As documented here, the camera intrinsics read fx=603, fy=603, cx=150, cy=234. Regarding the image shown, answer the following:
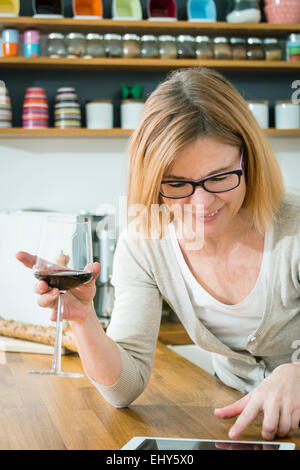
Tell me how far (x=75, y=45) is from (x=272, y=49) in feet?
3.10

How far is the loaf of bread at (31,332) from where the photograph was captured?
5.17 ft

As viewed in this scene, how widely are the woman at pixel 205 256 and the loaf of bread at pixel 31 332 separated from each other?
0.37 m

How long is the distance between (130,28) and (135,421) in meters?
2.22

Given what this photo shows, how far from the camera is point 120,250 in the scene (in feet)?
4.37

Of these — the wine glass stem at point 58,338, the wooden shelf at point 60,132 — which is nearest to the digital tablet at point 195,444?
the wine glass stem at point 58,338

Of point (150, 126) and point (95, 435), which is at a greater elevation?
point (150, 126)

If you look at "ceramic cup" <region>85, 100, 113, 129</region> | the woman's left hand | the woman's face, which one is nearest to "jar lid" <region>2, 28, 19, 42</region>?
"ceramic cup" <region>85, 100, 113, 129</region>

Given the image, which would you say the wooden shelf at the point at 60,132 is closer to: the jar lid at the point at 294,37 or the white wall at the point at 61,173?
the white wall at the point at 61,173

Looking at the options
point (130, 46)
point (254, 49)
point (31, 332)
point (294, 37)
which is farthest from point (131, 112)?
point (31, 332)

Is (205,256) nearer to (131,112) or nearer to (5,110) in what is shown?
(131,112)
